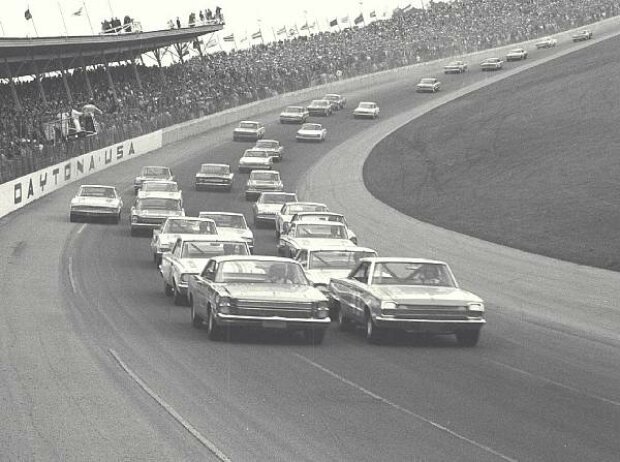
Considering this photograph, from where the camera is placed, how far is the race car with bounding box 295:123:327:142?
77.9m

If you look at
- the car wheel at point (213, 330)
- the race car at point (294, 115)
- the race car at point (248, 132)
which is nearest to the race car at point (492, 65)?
the race car at point (294, 115)

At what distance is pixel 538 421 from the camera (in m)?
13.6

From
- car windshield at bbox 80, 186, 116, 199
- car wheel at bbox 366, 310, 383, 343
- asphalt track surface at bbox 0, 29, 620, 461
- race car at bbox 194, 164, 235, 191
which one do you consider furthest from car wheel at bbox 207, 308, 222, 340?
race car at bbox 194, 164, 235, 191

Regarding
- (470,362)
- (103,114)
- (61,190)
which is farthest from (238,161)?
(470,362)

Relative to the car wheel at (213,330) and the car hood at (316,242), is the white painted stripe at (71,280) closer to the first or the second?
the car hood at (316,242)

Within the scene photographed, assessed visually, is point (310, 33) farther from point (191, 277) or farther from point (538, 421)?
point (538, 421)

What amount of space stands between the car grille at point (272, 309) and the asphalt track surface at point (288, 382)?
478 millimetres

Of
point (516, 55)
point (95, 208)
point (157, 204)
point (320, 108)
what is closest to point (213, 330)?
point (157, 204)

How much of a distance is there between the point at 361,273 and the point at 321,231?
494 inches

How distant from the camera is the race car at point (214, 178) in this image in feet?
190

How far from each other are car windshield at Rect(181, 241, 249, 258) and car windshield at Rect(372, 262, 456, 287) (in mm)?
5523

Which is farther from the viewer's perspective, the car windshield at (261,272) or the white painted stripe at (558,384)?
the car windshield at (261,272)

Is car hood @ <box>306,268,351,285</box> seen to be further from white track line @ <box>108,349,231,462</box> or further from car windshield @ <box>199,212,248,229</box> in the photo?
car windshield @ <box>199,212,248,229</box>

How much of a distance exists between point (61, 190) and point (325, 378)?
42.9 metres
